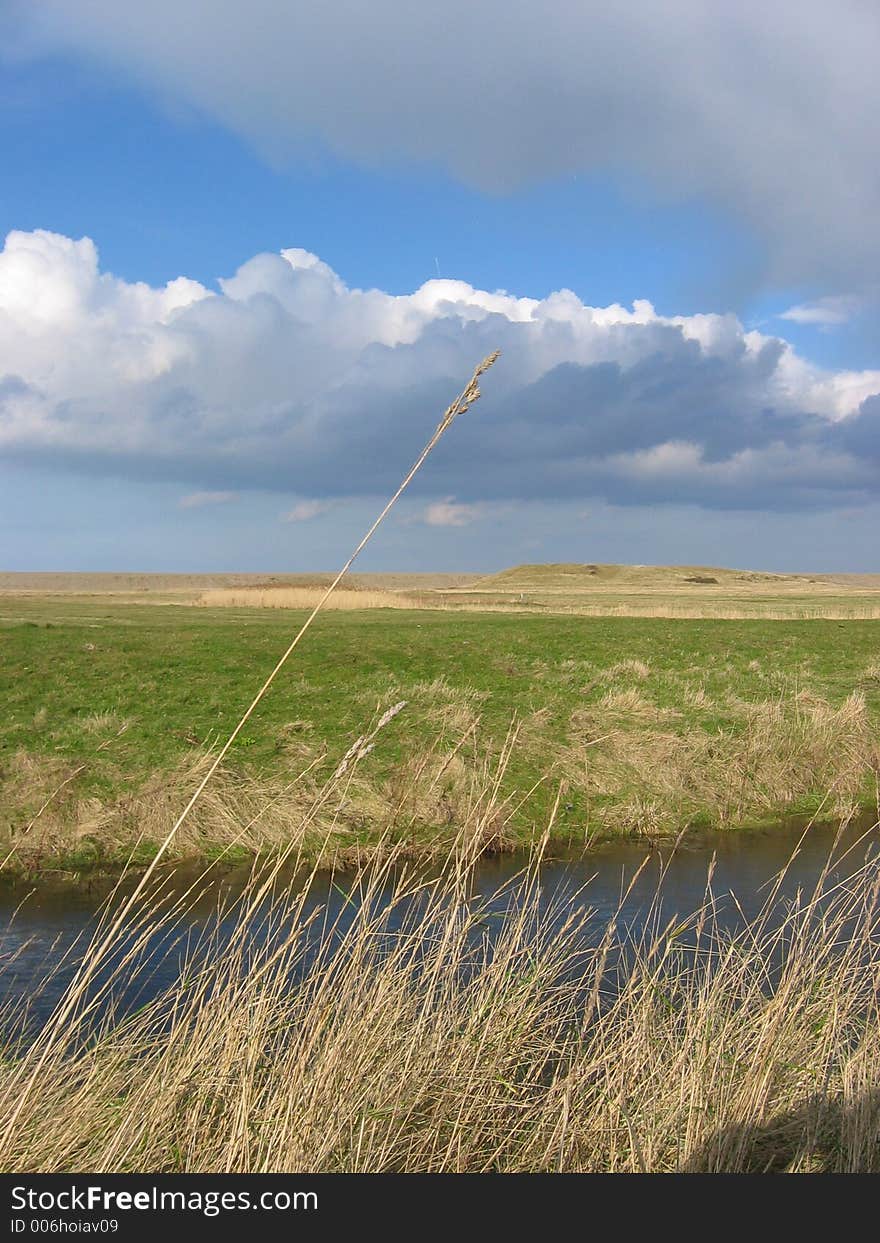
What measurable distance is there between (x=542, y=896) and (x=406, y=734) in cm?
647

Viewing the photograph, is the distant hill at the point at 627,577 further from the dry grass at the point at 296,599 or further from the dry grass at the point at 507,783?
the dry grass at the point at 507,783

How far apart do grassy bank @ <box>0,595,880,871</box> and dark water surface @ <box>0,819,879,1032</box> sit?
0.61 meters

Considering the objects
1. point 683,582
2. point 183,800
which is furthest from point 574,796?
Result: point 683,582

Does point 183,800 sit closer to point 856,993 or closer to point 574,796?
point 574,796

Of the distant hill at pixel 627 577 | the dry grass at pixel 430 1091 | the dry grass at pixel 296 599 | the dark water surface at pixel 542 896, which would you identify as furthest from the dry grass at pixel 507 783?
the distant hill at pixel 627 577

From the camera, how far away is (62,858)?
42.1 feet

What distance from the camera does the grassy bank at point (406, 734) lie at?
44.4 feet

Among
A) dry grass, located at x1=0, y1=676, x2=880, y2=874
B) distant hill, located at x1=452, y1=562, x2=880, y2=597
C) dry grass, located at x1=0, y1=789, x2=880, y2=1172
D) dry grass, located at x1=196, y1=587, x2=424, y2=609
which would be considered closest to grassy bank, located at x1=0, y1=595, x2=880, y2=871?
dry grass, located at x1=0, y1=676, x2=880, y2=874

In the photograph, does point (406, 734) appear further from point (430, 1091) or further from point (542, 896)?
point (430, 1091)

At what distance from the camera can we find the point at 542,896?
1077 centimetres

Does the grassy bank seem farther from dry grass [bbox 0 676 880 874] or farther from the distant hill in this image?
the distant hill

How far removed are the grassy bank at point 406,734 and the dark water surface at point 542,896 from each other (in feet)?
2.01

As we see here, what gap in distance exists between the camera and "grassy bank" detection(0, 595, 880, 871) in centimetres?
1353

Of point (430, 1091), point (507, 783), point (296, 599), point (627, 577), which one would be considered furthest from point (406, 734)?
point (627, 577)
